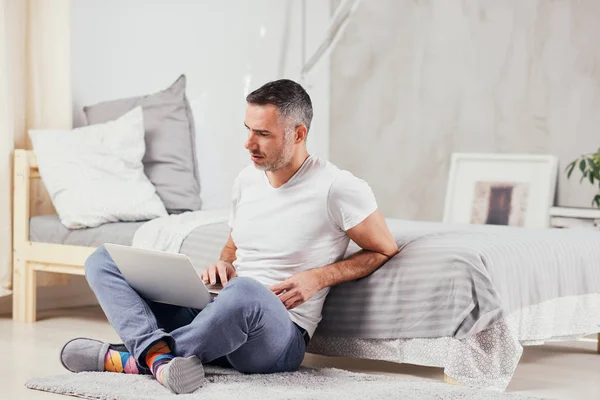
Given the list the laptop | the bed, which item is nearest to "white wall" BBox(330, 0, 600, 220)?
the bed

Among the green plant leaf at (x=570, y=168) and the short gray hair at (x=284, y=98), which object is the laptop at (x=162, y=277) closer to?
the short gray hair at (x=284, y=98)

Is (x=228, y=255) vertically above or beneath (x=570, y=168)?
beneath

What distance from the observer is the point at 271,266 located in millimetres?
2496

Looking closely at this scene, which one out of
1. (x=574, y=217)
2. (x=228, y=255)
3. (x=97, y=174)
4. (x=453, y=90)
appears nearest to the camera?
(x=228, y=255)

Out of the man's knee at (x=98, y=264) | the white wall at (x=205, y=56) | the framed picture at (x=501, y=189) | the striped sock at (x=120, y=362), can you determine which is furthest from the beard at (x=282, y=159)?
the framed picture at (x=501, y=189)

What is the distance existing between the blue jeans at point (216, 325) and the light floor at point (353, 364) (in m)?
0.27

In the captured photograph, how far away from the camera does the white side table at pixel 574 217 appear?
413 cm

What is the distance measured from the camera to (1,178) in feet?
11.8

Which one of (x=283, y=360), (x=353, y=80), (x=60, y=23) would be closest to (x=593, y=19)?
(x=353, y=80)

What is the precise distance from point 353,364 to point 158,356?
0.76 meters

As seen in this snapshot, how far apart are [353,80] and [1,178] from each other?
221cm

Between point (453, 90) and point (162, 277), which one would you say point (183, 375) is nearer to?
point (162, 277)

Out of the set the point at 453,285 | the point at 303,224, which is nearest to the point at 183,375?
the point at 303,224

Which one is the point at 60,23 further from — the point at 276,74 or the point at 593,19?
the point at 593,19
